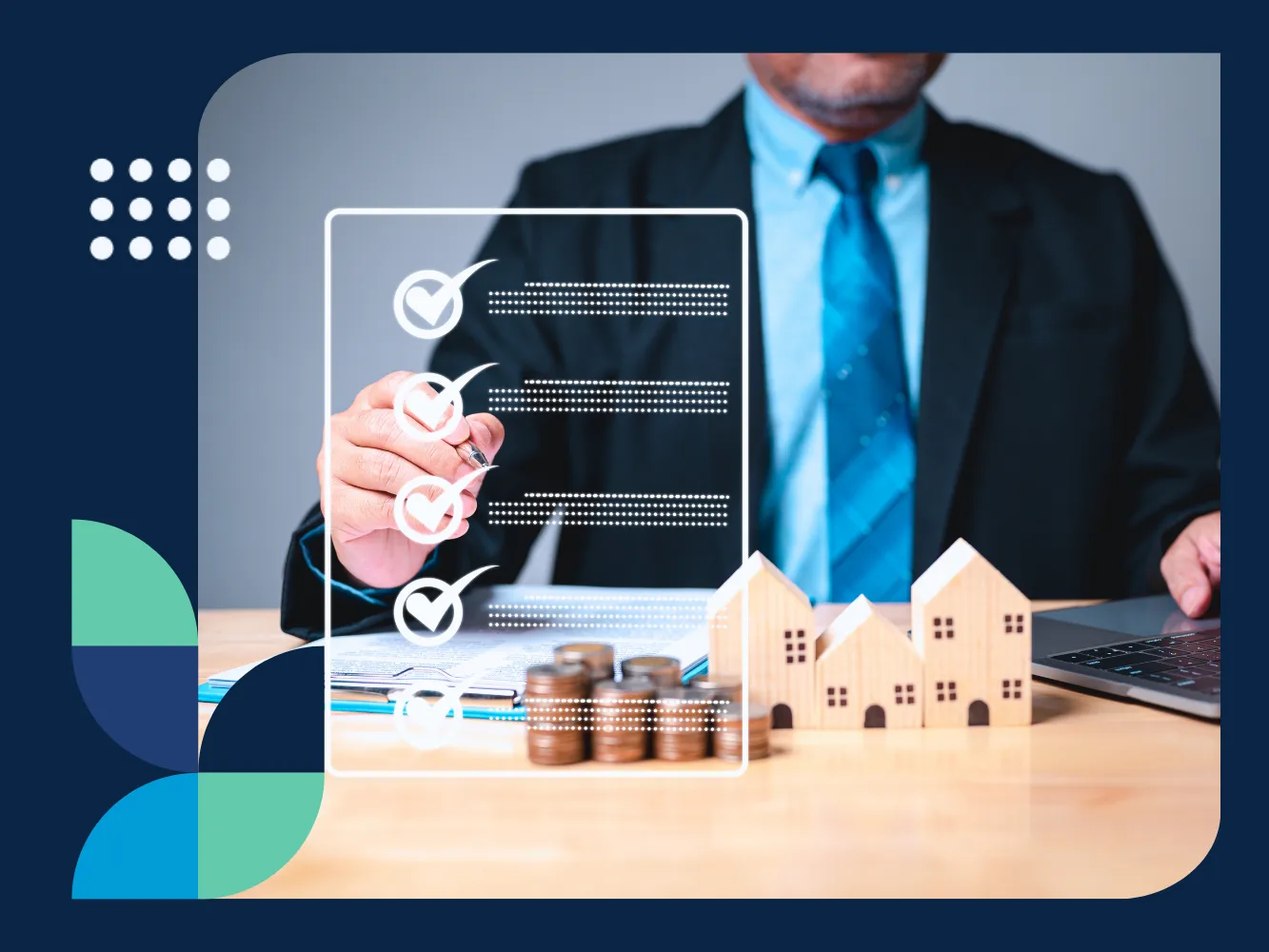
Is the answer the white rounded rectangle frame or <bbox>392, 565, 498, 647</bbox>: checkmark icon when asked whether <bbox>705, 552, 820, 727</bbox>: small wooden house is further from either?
<bbox>392, 565, 498, 647</bbox>: checkmark icon

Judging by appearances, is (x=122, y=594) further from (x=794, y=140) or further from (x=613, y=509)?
(x=794, y=140)

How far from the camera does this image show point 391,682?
1138 mm

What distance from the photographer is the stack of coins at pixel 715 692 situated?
109 cm

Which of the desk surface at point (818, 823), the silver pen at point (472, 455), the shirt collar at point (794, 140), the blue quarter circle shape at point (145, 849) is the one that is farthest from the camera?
the shirt collar at point (794, 140)

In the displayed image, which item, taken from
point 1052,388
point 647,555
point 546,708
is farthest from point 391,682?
point 1052,388

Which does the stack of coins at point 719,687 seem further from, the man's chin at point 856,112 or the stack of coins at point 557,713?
the man's chin at point 856,112

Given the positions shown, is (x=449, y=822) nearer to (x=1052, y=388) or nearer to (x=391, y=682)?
(x=391, y=682)

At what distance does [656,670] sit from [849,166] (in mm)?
569

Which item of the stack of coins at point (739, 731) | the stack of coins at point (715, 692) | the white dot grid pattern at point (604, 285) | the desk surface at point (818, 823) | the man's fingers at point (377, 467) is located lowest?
the desk surface at point (818, 823)

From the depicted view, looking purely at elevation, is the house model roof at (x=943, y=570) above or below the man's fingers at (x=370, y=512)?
below

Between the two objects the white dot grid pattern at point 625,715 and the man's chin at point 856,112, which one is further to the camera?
the man's chin at point 856,112

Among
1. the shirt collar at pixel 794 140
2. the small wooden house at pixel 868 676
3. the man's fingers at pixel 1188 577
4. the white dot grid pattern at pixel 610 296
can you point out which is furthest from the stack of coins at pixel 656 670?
the man's fingers at pixel 1188 577

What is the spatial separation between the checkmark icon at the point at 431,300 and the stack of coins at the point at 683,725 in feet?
1.35

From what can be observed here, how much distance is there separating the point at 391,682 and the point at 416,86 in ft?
1.90
